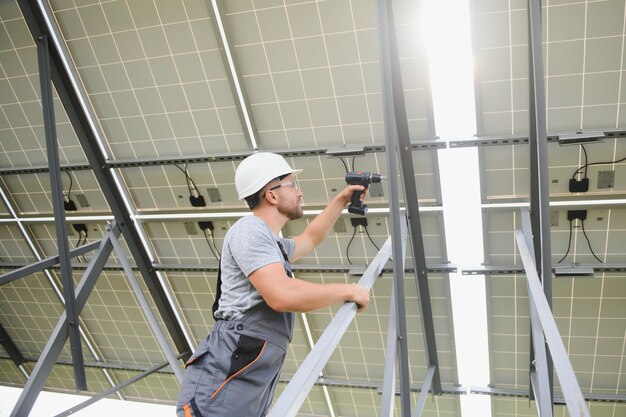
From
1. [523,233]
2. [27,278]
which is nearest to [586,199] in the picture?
[523,233]

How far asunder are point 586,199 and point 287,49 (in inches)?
121

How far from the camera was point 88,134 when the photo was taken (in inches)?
221

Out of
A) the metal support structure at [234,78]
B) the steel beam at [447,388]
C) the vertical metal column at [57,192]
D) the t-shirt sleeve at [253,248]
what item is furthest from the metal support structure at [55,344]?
the t-shirt sleeve at [253,248]

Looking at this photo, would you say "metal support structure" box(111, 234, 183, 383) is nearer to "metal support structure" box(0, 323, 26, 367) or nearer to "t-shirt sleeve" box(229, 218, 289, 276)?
"metal support structure" box(0, 323, 26, 367)

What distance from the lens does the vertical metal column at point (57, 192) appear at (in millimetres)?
4812

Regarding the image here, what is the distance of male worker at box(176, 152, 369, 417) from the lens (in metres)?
2.09

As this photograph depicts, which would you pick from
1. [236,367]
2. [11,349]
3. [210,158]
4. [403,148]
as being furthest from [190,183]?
[11,349]

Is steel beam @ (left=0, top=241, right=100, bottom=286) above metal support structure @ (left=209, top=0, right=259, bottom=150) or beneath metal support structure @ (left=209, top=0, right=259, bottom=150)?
beneath

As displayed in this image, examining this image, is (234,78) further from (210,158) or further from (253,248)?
(253,248)

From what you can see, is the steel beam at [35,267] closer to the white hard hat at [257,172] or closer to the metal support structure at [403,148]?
the metal support structure at [403,148]

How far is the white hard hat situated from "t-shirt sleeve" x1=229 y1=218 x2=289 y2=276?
0.85ft

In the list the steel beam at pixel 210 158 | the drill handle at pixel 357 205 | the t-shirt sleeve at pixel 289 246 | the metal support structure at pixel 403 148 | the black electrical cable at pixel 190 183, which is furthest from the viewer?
the black electrical cable at pixel 190 183

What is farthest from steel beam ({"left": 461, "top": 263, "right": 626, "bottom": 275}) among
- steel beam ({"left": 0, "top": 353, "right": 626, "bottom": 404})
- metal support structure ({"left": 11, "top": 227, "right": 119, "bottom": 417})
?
metal support structure ({"left": 11, "top": 227, "right": 119, "bottom": 417})

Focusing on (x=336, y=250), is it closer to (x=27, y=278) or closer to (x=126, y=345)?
(x=126, y=345)
